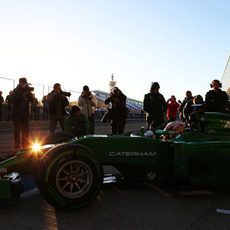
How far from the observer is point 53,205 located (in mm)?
4477

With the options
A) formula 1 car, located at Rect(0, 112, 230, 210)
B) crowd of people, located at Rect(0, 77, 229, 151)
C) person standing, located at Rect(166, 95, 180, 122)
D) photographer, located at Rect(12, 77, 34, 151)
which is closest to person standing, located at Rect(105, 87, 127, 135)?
crowd of people, located at Rect(0, 77, 229, 151)

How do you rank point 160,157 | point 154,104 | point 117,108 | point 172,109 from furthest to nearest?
point 172,109
point 117,108
point 154,104
point 160,157

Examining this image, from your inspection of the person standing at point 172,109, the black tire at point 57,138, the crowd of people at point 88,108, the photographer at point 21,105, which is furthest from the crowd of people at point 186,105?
the person standing at point 172,109

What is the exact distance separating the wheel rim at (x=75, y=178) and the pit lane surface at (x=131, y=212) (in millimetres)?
203

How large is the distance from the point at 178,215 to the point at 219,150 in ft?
3.37

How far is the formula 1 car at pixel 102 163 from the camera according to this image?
4.53 metres

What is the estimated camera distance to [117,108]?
10.9 metres

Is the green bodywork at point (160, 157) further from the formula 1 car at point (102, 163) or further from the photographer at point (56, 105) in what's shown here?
the photographer at point (56, 105)

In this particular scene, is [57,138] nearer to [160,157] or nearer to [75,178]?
[160,157]

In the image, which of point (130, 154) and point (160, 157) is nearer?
point (130, 154)

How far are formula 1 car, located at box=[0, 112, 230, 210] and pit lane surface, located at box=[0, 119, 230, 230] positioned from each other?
0.65ft

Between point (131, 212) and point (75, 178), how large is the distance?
647mm

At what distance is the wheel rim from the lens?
15.0ft

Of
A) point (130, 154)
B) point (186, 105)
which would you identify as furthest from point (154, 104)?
point (130, 154)
